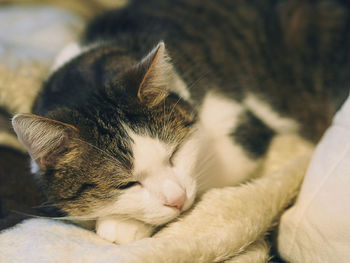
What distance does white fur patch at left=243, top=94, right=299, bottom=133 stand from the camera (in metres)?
1.40

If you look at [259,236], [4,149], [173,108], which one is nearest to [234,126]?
[173,108]

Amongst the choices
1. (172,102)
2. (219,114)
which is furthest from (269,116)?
(172,102)

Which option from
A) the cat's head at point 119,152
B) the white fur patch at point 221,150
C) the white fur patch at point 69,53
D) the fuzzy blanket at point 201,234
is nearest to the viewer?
the fuzzy blanket at point 201,234

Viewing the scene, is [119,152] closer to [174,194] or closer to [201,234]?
[174,194]

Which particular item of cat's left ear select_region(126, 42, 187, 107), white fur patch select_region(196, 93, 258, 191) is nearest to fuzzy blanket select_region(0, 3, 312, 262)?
white fur patch select_region(196, 93, 258, 191)

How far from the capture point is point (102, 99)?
938 mm

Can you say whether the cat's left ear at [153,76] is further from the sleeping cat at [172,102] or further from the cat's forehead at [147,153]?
the cat's forehead at [147,153]

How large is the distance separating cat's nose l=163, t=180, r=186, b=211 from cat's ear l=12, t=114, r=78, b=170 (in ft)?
0.86

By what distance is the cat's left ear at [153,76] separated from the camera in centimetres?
86

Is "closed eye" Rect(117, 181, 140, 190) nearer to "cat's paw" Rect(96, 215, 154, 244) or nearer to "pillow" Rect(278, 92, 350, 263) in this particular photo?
"cat's paw" Rect(96, 215, 154, 244)

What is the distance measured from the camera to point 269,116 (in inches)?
56.5

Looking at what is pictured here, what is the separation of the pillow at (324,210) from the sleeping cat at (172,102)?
0.27 metres

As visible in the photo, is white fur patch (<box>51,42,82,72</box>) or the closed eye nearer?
the closed eye

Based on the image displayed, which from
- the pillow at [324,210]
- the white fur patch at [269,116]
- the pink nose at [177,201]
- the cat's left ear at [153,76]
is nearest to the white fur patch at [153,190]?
the pink nose at [177,201]
